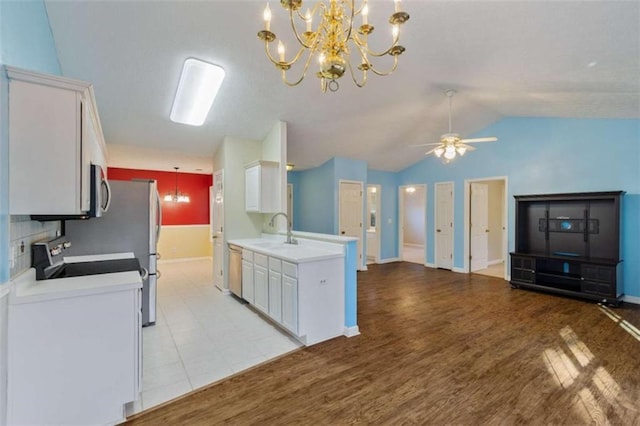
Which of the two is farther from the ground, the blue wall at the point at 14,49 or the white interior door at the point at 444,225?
the blue wall at the point at 14,49

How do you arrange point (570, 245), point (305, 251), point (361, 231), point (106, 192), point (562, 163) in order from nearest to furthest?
point (106, 192), point (305, 251), point (570, 245), point (562, 163), point (361, 231)

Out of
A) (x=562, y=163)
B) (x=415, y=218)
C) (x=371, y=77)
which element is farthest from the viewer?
(x=415, y=218)

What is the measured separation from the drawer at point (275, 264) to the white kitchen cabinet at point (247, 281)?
0.61 meters

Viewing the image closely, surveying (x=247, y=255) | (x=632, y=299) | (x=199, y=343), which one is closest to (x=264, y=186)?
(x=247, y=255)

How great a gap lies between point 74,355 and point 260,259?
6.62 feet

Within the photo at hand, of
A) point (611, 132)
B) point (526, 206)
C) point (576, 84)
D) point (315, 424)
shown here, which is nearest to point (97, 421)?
point (315, 424)

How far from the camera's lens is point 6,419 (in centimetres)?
155

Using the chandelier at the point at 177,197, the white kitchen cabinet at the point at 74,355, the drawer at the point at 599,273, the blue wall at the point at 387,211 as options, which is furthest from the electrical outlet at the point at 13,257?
the blue wall at the point at 387,211

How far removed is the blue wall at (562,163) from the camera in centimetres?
431

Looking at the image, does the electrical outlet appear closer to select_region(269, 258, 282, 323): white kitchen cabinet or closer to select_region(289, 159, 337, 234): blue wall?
select_region(269, 258, 282, 323): white kitchen cabinet

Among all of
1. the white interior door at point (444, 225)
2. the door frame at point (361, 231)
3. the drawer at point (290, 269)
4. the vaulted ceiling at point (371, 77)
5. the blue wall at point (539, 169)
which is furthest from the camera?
the white interior door at point (444, 225)

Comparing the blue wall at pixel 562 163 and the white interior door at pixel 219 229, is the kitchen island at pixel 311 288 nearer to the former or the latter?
the white interior door at pixel 219 229

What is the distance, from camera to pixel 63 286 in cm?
176

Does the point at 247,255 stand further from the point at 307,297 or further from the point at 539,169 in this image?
the point at 539,169
